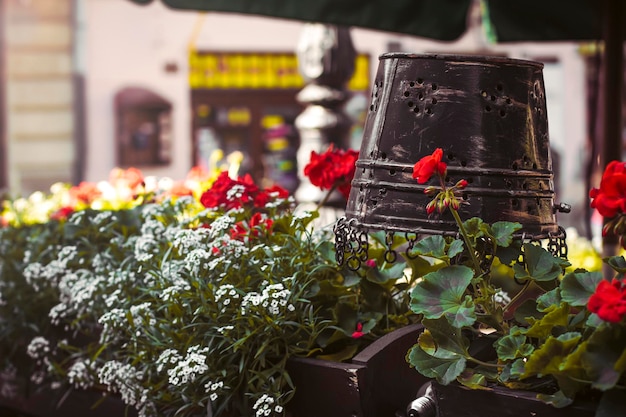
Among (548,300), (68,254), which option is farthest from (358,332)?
(68,254)

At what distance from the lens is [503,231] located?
75.6 inches

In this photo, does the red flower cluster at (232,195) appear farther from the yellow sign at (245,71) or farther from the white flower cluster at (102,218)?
the yellow sign at (245,71)

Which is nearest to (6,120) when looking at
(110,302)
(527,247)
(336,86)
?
(336,86)

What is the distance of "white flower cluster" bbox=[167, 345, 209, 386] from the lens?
2.09 metres

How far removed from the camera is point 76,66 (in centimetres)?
1436

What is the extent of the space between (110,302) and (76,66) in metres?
12.3

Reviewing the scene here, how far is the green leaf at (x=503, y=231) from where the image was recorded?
1905 millimetres

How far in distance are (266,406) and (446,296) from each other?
1.52 feet

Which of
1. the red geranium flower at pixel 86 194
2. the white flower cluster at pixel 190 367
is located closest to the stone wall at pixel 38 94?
the red geranium flower at pixel 86 194

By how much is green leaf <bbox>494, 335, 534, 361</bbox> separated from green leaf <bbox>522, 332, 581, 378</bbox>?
0.07 meters

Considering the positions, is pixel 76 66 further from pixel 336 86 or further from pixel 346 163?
pixel 346 163

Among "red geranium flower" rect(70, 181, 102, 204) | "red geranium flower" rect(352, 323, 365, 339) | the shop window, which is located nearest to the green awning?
"red geranium flower" rect(70, 181, 102, 204)

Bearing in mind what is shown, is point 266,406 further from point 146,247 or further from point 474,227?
point 146,247

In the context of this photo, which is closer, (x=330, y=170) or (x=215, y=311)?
(x=215, y=311)
